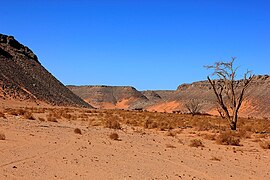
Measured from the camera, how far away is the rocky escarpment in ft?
512

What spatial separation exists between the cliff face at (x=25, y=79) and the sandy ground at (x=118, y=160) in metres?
56.9

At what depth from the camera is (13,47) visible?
96500 mm

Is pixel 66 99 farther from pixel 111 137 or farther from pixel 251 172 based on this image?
pixel 251 172

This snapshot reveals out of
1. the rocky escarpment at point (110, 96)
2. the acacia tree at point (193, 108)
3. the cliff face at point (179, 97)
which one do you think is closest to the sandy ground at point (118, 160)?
the cliff face at point (179, 97)

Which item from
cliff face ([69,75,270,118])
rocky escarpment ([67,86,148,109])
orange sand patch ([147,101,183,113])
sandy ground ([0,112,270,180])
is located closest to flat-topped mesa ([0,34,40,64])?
orange sand patch ([147,101,183,113])

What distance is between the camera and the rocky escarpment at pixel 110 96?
156000mm

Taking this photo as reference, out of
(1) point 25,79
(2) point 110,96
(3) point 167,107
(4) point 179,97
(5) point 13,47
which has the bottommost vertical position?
(3) point 167,107

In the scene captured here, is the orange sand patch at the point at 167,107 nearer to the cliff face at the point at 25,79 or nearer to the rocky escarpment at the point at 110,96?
the cliff face at the point at 25,79

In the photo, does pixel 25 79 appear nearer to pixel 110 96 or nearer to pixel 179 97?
pixel 179 97

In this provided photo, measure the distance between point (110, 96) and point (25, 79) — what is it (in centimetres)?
8532

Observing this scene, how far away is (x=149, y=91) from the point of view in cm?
19162

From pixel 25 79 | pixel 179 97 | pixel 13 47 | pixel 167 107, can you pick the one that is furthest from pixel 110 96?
pixel 25 79

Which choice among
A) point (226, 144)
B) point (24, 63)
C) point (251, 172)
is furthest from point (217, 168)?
point (24, 63)

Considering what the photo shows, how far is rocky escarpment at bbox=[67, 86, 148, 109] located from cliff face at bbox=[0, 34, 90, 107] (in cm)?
5627
